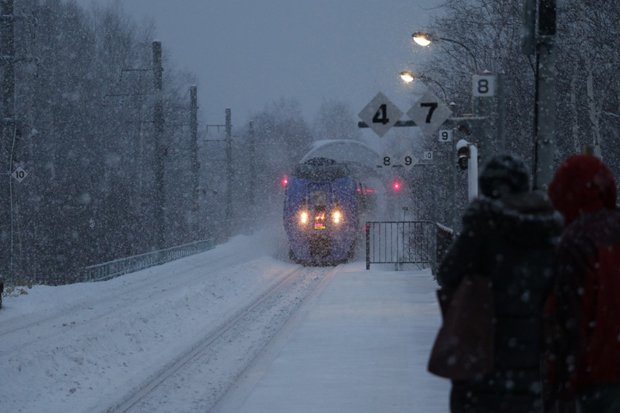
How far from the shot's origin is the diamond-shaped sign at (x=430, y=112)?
18.9 m

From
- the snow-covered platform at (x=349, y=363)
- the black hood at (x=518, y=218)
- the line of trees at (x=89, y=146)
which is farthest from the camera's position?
the line of trees at (x=89, y=146)

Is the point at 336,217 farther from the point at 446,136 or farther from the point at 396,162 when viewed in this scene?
the point at 446,136

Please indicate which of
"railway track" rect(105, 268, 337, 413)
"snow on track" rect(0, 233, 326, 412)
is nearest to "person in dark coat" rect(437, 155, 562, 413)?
"railway track" rect(105, 268, 337, 413)

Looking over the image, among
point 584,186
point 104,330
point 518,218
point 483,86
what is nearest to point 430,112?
point 483,86

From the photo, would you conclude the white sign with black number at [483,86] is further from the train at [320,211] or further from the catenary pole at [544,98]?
the train at [320,211]

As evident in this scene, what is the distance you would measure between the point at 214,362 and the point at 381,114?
9.05 metres

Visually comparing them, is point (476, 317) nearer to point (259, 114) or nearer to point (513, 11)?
point (513, 11)

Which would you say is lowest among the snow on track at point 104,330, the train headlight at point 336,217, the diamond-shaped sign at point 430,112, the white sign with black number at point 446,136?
the snow on track at point 104,330

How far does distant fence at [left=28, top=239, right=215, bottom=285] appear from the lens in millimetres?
27445

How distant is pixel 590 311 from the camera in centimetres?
458

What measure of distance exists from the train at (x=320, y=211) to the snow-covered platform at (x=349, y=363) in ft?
38.9

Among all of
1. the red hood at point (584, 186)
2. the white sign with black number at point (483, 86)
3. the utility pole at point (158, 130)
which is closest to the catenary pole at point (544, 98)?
the red hood at point (584, 186)

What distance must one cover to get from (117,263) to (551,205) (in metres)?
25.8

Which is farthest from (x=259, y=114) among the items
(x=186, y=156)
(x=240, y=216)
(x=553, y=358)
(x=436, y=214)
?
Answer: (x=553, y=358)
